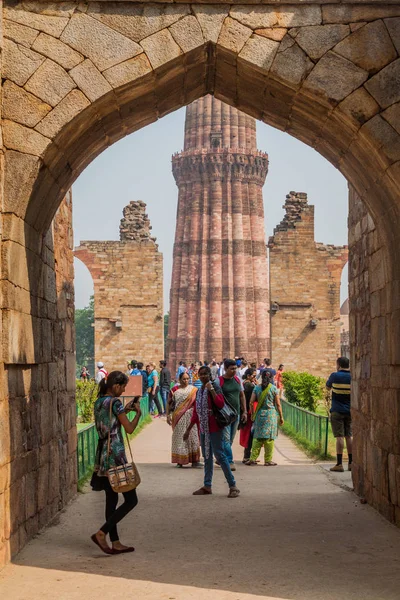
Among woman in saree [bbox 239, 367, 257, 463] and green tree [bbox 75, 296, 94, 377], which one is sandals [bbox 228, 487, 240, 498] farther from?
green tree [bbox 75, 296, 94, 377]

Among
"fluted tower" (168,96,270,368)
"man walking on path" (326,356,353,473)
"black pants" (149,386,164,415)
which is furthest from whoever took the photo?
"fluted tower" (168,96,270,368)

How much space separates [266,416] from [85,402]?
299 inches

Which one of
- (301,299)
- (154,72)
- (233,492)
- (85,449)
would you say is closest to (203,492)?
(233,492)

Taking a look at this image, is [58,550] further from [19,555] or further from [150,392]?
[150,392]

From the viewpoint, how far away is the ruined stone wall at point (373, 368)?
7.37 m

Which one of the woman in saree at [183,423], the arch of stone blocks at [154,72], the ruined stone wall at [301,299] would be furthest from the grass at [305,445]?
the ruined stone wall at [301,299]

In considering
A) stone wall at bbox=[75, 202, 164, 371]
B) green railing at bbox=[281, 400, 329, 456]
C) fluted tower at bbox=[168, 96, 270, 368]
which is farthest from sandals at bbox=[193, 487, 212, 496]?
fluted tower at bbox=[168, 96, 270, 368]

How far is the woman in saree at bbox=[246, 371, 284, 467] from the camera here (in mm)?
11922

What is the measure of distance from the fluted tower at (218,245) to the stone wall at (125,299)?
32.0 ft

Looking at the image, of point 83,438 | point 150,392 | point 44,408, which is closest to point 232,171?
point 150,392

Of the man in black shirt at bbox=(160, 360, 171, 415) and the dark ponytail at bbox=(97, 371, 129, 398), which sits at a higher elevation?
the dark ponytail at bbox=(97, 371, 129, 398)

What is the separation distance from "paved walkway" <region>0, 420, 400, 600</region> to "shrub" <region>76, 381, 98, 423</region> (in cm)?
857

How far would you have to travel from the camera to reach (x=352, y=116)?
6699 mm

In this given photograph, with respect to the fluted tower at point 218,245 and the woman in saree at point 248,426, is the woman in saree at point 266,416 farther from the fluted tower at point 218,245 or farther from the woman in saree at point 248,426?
the fluted tower at point 218,245
